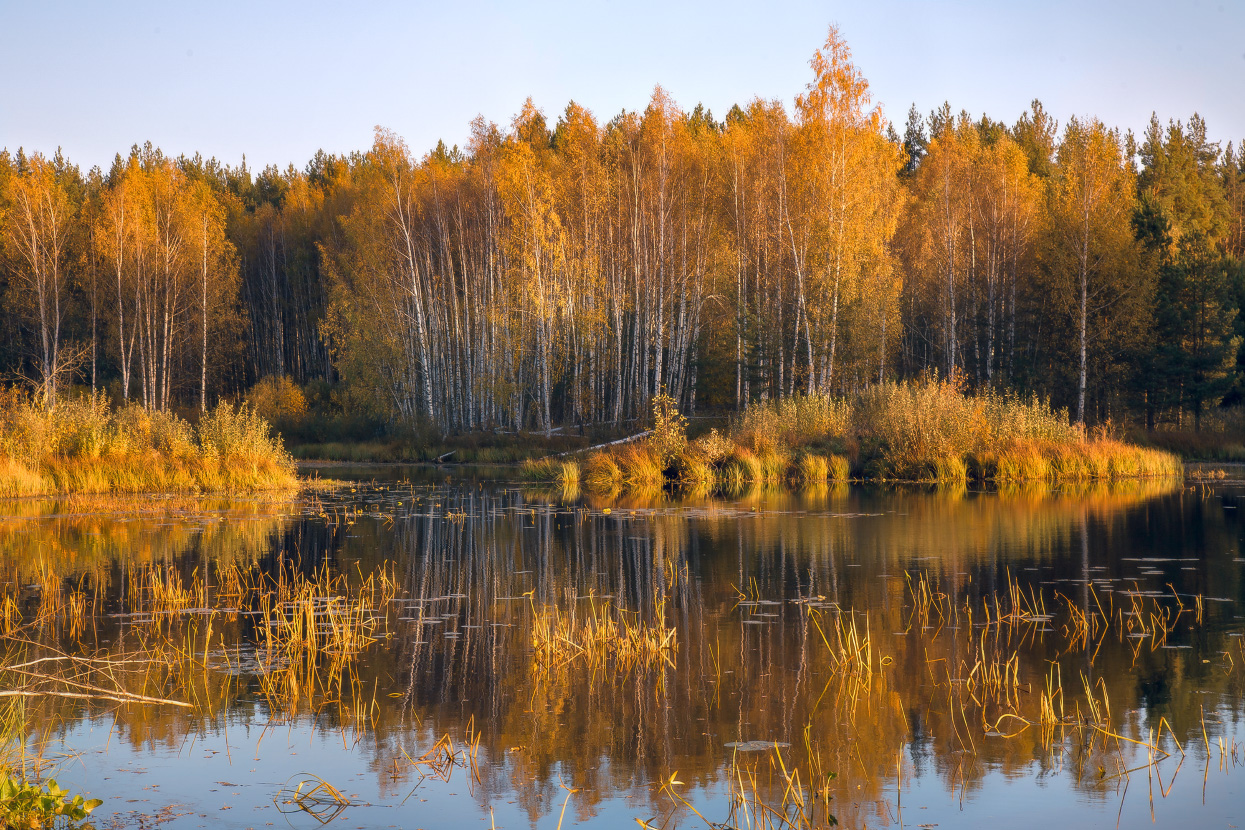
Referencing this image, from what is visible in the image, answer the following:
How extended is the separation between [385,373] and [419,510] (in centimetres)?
2555

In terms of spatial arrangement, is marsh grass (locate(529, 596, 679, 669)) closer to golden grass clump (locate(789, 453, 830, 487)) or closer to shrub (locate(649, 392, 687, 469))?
shrub (locate(649, 392, 687, 469))

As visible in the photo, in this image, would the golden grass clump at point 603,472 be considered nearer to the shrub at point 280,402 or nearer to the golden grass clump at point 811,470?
the golden grass clump at point 811,470

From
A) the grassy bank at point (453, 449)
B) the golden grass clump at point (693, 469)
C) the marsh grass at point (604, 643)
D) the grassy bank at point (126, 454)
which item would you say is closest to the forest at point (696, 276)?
the grassy bank at point (453, 449)

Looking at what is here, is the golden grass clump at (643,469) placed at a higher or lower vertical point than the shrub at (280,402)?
lower

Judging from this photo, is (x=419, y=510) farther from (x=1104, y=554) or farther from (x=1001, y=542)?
(x=1104, y=554)

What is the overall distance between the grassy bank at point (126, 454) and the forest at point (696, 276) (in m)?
12.0

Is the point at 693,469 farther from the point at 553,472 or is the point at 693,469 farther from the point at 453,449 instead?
the point at 453,449

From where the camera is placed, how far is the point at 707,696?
8.14m

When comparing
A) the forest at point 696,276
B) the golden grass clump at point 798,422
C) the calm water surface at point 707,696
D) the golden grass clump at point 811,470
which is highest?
the forest at point 696,276

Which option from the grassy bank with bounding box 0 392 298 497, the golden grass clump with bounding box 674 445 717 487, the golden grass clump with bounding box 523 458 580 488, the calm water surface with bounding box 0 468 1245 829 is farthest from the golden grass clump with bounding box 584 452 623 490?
the calm water surface with bounding box 0 468 1245 829

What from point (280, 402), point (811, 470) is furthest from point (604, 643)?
point (280, 402)

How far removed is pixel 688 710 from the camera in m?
7.78

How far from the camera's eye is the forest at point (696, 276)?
38.1m

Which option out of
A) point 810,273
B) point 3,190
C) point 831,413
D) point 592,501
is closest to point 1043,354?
point 810,273
